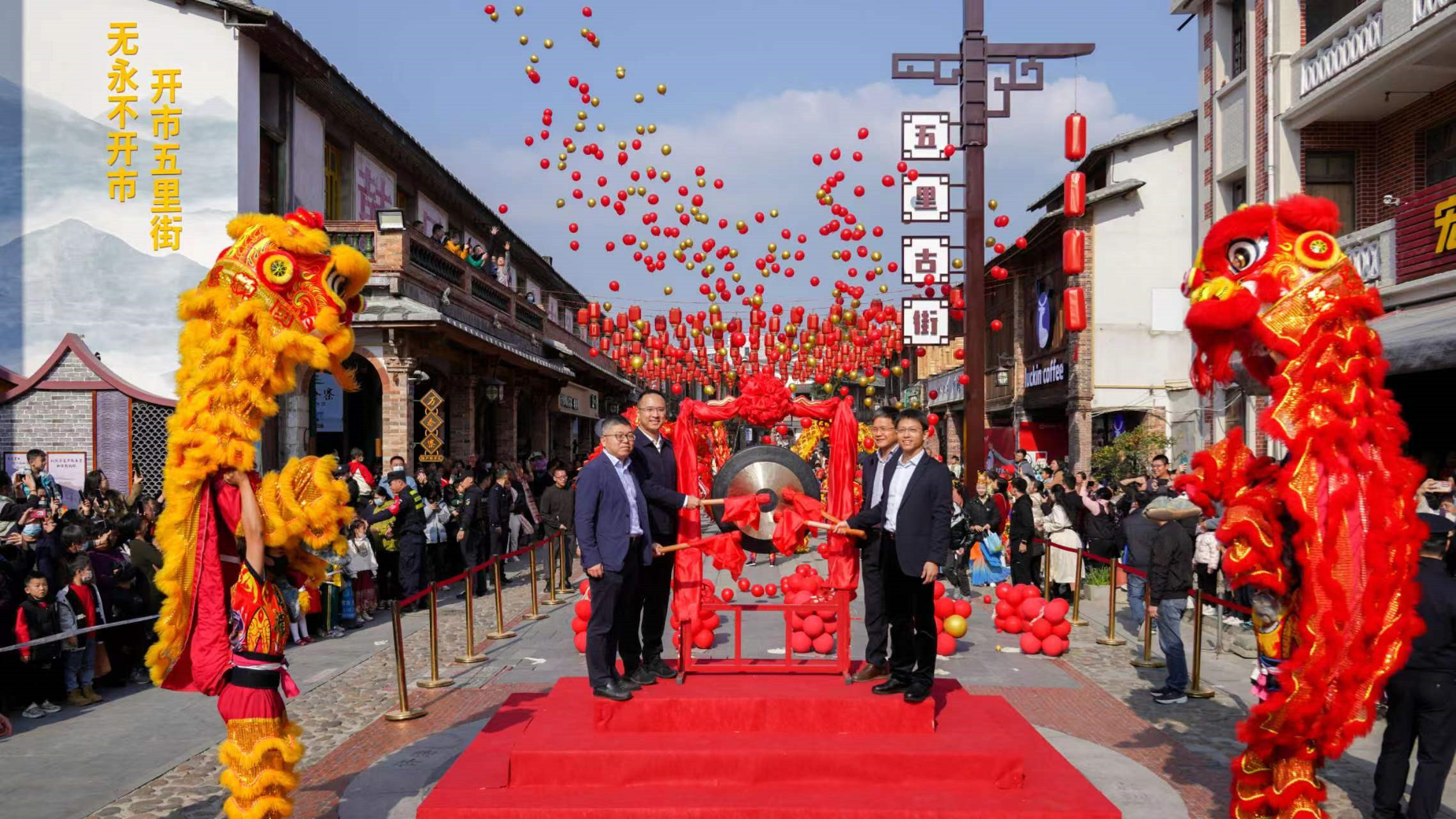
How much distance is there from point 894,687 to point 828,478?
208 cm

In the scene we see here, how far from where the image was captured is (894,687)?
20.6ft

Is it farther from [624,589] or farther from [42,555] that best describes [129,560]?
[624,589]

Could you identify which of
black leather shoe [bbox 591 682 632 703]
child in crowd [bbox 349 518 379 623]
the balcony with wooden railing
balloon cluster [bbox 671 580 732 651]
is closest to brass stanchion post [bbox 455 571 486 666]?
balloon cluster [bbox 671 580 732 651]

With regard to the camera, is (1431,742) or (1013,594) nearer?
(1431,742)

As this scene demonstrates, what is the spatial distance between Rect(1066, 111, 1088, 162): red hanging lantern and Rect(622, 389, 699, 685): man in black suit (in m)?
9.48

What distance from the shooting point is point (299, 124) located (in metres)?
15.8

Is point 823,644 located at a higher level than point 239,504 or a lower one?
lower

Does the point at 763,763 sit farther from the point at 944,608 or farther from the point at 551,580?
the point at 551,580

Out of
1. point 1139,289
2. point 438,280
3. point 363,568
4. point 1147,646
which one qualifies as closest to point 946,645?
point 1147,646

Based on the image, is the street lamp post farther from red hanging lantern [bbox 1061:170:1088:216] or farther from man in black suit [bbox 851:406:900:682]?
man in black suit [bbox 851:406:900:682]

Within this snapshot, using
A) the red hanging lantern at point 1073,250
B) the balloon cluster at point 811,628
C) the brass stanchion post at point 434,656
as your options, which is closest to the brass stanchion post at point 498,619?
the brass stanchion post at point 434,656

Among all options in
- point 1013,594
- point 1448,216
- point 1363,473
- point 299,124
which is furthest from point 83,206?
point 1448,216

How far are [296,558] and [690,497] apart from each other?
271cm

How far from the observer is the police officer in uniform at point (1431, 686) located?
5.00m
